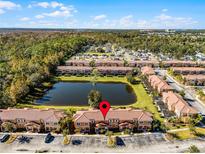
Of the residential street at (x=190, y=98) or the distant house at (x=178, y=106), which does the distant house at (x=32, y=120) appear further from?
the residential street at (x=190, y=98)

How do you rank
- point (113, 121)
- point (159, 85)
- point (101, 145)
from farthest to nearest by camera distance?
point (159, 85) → point (113, 121) → point (101, 145)

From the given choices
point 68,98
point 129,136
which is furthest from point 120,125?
point 68,98

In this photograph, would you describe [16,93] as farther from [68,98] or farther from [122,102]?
[122,102]

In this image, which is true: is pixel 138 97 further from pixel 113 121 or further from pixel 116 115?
pixel 113 121

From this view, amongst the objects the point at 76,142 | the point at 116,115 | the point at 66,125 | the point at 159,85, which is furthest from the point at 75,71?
the point at 76,142

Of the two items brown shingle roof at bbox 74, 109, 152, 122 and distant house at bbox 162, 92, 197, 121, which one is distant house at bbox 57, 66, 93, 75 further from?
brown shingle roof at bbox 74, 109, 152, 122

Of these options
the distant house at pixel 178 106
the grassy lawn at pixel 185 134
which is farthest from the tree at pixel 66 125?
the distant house at pixel 178 106
